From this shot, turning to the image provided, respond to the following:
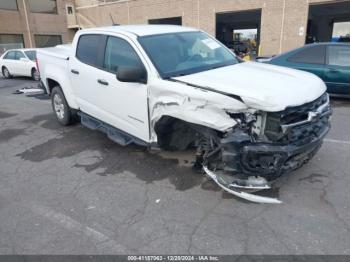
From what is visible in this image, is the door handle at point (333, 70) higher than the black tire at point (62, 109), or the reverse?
the door handle at point (333, 70)

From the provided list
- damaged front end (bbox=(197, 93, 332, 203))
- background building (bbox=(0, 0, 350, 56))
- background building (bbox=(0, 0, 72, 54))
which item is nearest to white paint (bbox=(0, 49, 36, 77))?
background building (bbox=(0, 0, 350, 56))

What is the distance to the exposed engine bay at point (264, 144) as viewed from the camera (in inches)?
119

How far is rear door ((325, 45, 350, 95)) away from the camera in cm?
732

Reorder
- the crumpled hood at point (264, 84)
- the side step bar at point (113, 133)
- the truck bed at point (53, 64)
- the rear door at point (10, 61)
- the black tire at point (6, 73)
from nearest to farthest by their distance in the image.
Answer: the crumpled hood at point (264, 84)
the side step bar at point (113, 133)
the truck bed at point (53, 64)
the rear door at point (10, 61)
the black tire at point (6, 73)

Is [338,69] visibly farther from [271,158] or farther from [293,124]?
[271,158]

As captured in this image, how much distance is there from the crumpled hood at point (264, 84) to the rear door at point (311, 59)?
421 centimetres

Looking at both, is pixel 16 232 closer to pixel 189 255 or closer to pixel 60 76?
pixel 189 255

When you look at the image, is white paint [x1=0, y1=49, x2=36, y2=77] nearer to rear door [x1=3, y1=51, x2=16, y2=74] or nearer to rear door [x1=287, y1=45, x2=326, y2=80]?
rear door [x1=3, y1=51, x2=16, y2=74]

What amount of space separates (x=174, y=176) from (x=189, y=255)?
1.55 m

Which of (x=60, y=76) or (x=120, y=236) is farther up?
(x=60, y=76)

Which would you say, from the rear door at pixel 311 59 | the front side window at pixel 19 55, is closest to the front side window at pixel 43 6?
the front side window at pixel 19 55

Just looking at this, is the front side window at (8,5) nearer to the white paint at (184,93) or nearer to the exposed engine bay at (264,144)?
the white paint at (184,93)

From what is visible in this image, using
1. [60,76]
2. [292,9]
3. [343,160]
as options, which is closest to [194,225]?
[343,160]

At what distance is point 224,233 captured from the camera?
2.94 meters
